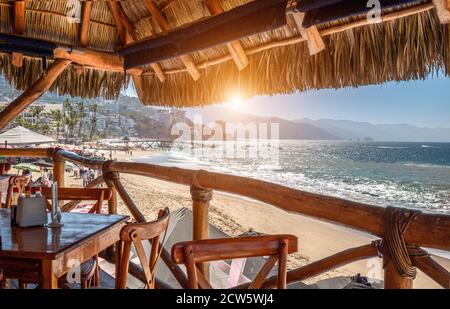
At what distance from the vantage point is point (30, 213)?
5.05 feet

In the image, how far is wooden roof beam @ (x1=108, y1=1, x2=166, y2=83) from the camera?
3.46m

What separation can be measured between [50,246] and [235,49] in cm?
208

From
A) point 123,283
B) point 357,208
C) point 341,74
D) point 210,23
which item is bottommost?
point 123,283

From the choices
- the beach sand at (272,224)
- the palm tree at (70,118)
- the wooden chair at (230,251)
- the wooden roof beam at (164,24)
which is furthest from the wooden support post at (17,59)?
the palm tree at (70,118)

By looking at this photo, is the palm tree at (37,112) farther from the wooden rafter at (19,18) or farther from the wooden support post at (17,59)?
the wooden rafter at (19,18)

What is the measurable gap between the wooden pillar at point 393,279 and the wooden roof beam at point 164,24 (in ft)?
8.33

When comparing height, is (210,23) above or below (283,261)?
above

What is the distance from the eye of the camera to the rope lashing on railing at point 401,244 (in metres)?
0.97

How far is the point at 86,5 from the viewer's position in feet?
10.8

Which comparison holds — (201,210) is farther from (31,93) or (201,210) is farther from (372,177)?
(372,177)

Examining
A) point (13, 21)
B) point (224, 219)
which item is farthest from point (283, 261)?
point (224, 219)

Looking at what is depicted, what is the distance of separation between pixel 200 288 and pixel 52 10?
335cm
